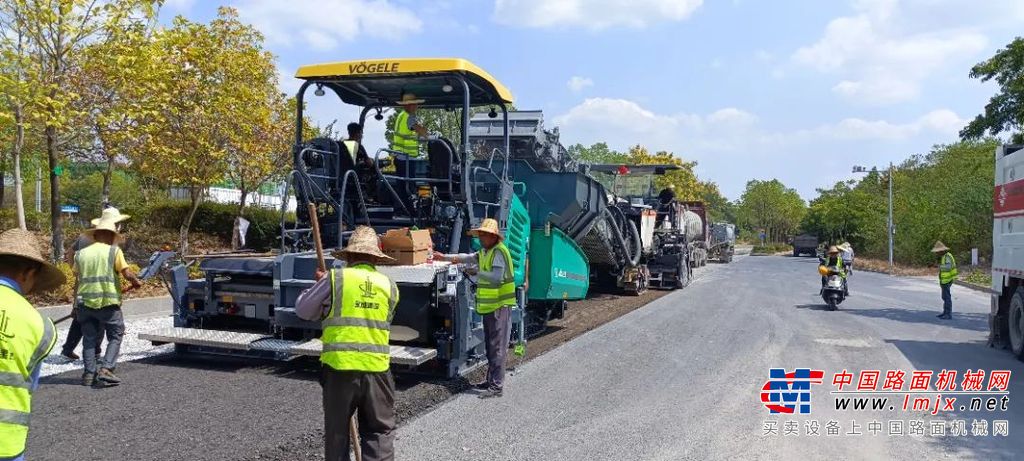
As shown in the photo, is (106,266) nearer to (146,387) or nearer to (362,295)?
(146,387)

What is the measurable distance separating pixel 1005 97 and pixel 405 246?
43.0 ft

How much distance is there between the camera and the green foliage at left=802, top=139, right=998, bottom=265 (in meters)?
30.5

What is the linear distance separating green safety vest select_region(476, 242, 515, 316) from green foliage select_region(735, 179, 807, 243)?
226 ft

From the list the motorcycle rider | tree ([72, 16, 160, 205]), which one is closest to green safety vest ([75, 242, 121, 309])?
tree ([72, 16, 160, 205])

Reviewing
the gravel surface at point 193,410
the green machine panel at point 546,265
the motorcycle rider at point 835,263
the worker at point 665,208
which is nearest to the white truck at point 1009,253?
the motorcycle rider at point 835,263

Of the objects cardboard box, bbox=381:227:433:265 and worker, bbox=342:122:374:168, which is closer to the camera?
cardboard box, bbox=381:227:433:265

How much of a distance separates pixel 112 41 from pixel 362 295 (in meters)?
9.72

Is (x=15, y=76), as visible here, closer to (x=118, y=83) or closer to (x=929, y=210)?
(x=118, y=83)

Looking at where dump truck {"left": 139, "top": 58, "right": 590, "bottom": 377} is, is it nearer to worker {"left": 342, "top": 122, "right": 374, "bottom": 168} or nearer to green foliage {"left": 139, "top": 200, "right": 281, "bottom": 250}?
worker {"left": 342, "top": 122, "right": 374, "bottom": 168}

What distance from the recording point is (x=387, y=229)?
24.4 ft

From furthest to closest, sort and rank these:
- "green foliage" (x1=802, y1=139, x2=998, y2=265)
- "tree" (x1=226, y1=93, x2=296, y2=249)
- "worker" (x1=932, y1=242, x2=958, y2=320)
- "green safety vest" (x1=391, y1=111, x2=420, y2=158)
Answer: "green foliage" (x1=802, y1=139, x2=998, y2=265) → "tree" (x1=226, y1=93, x2=296, y2=249) → "worker" (x1=932, y1=242, x2=958, y2=320) → "green safety vest" (x1=391, y1=111, x2=420, y2=158)

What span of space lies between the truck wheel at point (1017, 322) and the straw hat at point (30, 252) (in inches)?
389

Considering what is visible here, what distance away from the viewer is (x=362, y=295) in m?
3.69

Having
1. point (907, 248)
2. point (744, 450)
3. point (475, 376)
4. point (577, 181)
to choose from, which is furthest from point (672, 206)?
point (907, 248)
